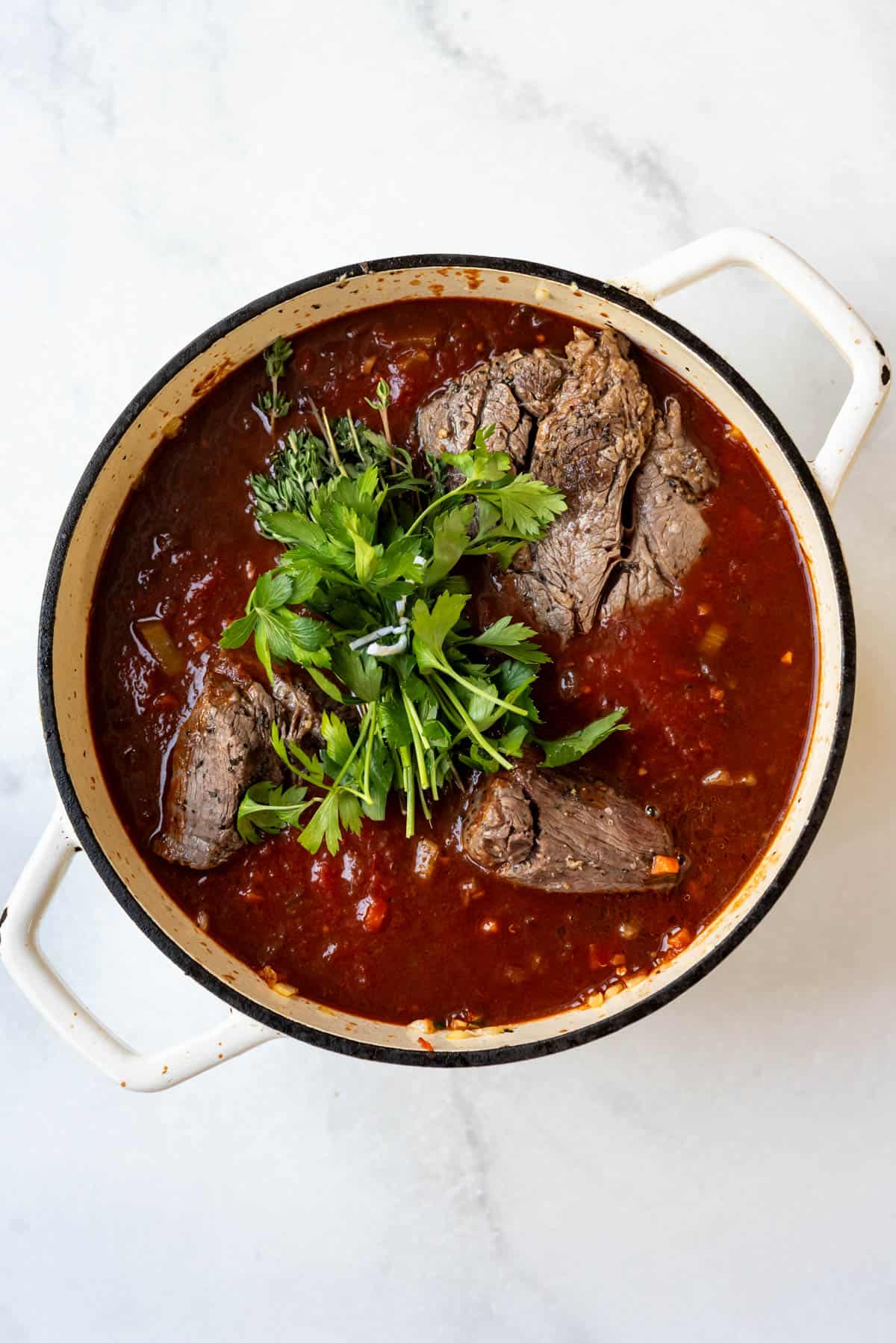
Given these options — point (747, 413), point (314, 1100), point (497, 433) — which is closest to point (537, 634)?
point (497, 433)

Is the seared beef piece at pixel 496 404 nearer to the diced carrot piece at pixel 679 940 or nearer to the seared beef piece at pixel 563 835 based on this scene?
the seared beef piece at pixel 563 835

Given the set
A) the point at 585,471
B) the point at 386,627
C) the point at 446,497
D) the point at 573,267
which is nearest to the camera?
the point at 446,497

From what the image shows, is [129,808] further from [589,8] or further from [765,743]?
[589,8]

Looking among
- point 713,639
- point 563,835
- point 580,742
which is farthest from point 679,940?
point 713,639

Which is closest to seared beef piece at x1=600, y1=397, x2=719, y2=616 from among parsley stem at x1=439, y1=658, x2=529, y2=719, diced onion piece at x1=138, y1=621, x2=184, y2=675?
parsley stem at x1=439, y1=658, x2=529, y2=719

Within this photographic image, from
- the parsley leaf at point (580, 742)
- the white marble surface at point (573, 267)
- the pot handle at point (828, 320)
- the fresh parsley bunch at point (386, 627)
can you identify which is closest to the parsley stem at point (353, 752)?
the fresh parsley bunch at point (386, 627)

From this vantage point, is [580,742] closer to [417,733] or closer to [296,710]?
[417,733]
